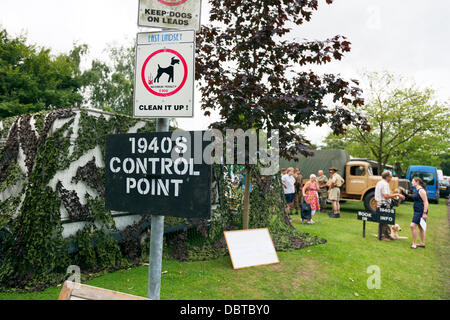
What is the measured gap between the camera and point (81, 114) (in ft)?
16.2

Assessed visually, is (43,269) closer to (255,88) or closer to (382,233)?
(255,88)

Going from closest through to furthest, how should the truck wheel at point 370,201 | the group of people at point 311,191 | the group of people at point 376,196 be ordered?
the group of people at point 376,196 < the group of people at point 311,191 < the truck wheel at point 370,201

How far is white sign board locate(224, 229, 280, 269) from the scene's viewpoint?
5.60 m

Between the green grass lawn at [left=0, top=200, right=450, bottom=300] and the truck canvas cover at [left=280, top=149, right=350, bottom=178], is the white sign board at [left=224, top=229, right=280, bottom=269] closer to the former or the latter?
the green grass lawn at [left=0, top=200, right=450, bottom=300]

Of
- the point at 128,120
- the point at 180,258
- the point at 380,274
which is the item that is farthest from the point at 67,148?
the point at 380,274

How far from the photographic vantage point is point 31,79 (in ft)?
72.5

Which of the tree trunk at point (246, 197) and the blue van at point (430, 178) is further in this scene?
the blue van at point (430, 178)

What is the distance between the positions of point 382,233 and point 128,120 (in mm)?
7212

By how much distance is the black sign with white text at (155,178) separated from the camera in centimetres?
174

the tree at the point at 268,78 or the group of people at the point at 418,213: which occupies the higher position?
the tree at the point at 268,78

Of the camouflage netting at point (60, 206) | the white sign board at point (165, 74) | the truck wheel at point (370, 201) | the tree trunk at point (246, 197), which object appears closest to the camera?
the white sign board at point (165, 74)

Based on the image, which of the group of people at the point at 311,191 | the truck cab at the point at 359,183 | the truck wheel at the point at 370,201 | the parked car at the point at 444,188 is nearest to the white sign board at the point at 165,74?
the group of people at the point at 311,191

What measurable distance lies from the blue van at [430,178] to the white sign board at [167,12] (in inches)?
874

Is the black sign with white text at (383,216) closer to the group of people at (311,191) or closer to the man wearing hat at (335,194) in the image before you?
the group of people at (311,191)
